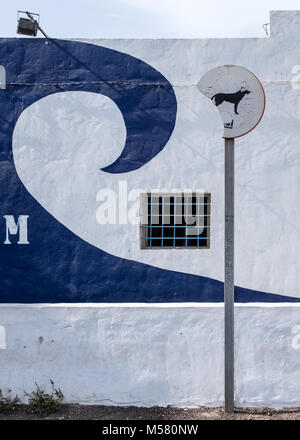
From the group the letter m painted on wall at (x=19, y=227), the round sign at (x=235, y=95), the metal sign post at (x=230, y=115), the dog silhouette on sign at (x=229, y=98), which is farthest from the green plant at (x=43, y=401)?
the dog silhouette on sign at (x=229, y=98)

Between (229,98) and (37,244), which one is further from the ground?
(229,98)

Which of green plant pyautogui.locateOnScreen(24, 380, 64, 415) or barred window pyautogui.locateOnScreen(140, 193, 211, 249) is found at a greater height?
barred window pyautogui.locateOnScreen(140, 193, 211, 249)

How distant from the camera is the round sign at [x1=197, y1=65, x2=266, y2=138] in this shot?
4.80 m

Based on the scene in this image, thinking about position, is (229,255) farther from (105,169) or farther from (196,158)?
(105,169)

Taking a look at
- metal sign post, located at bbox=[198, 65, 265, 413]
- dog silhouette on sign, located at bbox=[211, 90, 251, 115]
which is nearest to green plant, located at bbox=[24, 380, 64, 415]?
metal sign post, located at bbox=[198, 65, 265, 413]

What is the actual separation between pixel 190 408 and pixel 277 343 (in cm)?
121

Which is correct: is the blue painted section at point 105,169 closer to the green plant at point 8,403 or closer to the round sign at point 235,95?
the round sign at point 235,95

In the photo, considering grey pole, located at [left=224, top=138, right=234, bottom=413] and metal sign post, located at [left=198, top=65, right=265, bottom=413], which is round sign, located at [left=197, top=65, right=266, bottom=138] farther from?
grey pole, located at [left=224, top=138, right=234, bottom=413]

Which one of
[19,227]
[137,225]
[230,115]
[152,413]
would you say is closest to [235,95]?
[230,115]

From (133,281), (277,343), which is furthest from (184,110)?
(277,343)

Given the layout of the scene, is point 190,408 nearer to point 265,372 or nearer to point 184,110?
point 265,372

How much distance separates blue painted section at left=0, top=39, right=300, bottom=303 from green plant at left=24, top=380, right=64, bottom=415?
39.8 inches

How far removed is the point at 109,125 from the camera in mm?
5359

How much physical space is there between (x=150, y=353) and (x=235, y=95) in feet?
9.68
